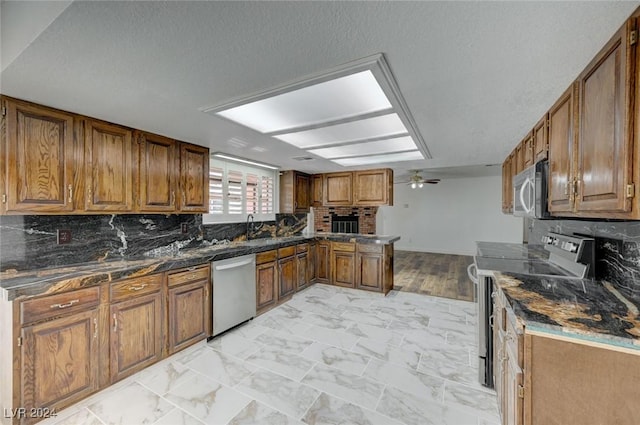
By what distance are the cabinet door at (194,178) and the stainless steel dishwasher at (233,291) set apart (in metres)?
0.74

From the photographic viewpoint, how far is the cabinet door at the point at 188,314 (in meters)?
2.42

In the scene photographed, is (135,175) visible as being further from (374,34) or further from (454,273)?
(454,273)

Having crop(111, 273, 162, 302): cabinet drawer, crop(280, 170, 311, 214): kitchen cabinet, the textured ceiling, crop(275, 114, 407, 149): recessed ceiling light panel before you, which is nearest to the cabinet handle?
crop(111, 273, 162, 302): cabinet drawer

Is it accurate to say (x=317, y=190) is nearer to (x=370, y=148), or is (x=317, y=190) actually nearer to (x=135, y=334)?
(x=370, y=148)

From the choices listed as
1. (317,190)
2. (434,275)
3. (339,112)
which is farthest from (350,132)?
(434,275)

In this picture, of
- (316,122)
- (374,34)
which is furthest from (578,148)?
(316,122)

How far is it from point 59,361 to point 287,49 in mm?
2477

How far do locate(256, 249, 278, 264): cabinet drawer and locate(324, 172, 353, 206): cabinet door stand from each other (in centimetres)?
175

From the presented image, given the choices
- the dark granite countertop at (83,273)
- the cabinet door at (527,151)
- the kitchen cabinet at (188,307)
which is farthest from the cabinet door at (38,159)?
the cabinet door at (527,151)

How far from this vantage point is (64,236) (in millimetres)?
2213

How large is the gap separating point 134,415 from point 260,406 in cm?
84

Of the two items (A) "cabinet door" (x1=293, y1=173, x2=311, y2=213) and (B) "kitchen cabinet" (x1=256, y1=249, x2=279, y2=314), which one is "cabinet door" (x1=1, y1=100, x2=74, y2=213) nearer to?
(B) "kitchen cabinet" (x1=256, y1=249, x2=279, y2=314)

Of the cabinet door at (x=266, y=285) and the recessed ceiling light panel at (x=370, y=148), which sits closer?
the recessed ceiling light panel at (x=370, y=148)

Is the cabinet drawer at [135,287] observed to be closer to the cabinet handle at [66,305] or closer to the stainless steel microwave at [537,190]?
the cabinet handle at [66,305]
